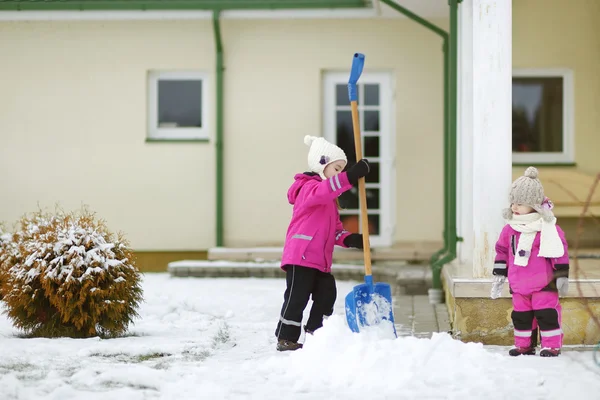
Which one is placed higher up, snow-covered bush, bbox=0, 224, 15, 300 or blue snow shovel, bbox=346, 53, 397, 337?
snow-covered bush, bbox=0, 224, 15, 300

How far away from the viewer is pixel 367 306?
552cm

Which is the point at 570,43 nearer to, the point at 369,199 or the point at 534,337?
the point at 369,199

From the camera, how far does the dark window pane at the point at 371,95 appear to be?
34.8 ft

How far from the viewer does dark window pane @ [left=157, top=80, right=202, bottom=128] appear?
1091 centimetres

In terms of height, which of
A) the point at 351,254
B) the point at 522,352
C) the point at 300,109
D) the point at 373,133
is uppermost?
the point at 300,109

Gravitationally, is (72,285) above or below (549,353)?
above

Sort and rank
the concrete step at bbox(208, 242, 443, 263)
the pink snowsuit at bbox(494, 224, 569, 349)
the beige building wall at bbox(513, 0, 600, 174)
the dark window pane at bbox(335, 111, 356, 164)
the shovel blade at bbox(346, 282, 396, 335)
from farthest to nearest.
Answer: the dark window pane at bbox(335, 111, 356, 164)
the concrete step at bbox(208, 242, 443, 263)
the beige building wall at bbox(513, 0, 600, 174)
the shovel blade at bbox(346, 282, 396, 335)
the pink snowsuit at bbox(494, 224, 569, 349)

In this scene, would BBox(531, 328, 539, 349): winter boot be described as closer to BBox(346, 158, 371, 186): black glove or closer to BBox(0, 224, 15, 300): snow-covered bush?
BBox(346, 158, 371, 186): black glove

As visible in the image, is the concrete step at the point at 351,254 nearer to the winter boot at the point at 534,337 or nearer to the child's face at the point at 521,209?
the winter boot at the point at 534,337

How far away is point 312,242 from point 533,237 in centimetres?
132

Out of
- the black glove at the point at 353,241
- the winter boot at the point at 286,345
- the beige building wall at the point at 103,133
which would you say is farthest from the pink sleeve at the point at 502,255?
the beige building wall at the point at 103,133

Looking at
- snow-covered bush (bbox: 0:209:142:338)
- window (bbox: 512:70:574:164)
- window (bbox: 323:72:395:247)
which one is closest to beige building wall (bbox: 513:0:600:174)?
window (bbox: 512:70:574:164)

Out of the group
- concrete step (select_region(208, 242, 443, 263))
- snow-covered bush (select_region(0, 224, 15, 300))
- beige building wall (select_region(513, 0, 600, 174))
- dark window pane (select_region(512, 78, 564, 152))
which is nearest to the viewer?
snow-covered bush (select_region(0, 224, 15, 300))

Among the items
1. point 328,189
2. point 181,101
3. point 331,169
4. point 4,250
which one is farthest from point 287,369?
point 181,101
